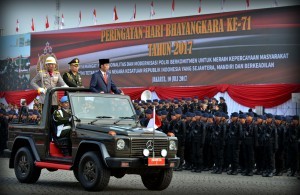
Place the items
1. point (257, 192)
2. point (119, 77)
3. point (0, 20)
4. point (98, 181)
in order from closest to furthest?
point (0, 20) → point (98, 181) → point (257, 192) → point (119, 77)

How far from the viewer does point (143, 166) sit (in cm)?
1257

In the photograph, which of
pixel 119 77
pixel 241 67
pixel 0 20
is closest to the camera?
pixel 0 20

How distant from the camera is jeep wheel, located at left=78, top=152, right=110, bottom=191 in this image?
12.4 m

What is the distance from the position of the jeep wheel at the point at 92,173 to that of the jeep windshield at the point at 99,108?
1083mm

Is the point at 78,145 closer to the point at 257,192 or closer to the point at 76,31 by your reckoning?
the point at 257,192

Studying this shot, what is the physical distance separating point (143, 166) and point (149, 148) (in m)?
0.39

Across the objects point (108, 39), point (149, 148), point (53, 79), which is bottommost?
point (149, 148)

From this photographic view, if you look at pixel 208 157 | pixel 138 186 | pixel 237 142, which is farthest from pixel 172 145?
pixel 208 157

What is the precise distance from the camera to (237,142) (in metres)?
20.4

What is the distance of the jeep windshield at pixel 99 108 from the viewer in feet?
45.1

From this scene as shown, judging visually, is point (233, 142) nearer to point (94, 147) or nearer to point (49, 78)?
point (49, 78)

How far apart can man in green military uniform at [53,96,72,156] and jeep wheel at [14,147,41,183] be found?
31.3 inches

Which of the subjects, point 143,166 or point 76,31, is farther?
point 76,31

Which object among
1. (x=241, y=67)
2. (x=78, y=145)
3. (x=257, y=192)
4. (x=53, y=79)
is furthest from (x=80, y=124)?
(x=241, y=67)
